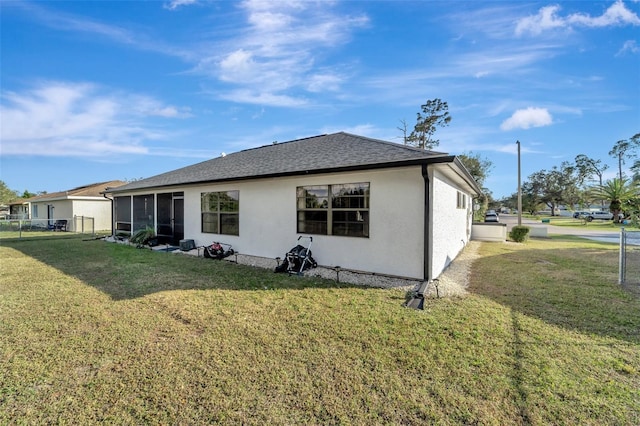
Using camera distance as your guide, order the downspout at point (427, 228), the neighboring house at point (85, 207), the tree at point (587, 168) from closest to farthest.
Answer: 1. the downspout at point (427, 228)
2. the neighboring house at point (85, 207)
3. the tree at point (587, 168)

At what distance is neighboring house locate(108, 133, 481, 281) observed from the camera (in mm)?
6010

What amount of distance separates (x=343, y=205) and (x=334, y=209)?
0.27 metres

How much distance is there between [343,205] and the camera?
700 centimetres

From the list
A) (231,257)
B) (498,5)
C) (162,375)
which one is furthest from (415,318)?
(498,5)

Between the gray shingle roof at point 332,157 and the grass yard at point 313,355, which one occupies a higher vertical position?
the gray shingle roof at point 332,157

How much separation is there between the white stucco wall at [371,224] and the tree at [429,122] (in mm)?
26212

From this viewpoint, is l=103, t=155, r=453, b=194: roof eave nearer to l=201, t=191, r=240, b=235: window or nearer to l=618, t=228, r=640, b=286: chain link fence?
l=201, t=191, r=240, b=235: window

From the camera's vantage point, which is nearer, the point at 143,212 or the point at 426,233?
the point at 426,233

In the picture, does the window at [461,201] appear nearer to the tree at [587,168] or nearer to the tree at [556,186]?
the tree at [556,186]

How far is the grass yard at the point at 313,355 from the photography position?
2326 millimetres

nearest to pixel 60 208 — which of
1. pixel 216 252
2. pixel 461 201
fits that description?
pixel 216 252

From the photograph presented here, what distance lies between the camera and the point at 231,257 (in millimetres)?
9023

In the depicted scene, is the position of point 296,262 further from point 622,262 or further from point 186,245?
point 622,262

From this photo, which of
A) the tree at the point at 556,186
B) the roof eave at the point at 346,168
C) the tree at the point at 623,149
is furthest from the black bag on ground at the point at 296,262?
the tree at the point at 556,186
